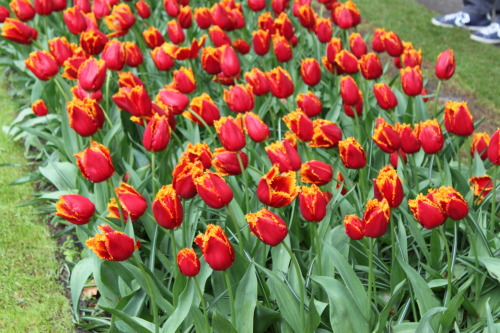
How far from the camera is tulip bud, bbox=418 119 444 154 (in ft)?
7.18

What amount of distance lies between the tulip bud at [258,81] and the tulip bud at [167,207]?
102 cm

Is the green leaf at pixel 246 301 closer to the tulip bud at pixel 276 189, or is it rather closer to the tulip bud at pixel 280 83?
the tulip bud at pixel 276 189

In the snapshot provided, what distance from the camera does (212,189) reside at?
1.89m

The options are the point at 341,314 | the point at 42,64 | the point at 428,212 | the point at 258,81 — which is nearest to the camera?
the point at 428,212

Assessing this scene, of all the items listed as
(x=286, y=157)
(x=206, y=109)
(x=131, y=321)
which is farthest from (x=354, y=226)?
(x=206, y=109)

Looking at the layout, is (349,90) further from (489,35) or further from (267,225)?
(489,35)

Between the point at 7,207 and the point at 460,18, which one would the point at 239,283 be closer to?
the point at 7,207

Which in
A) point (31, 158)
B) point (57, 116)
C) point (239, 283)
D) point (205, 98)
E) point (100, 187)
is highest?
point (205, 98)

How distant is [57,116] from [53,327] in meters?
1.43

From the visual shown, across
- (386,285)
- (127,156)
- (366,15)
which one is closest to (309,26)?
(127,156)

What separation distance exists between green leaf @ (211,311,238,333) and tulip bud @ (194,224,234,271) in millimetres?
184

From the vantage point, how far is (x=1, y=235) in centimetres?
309

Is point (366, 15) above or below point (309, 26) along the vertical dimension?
below

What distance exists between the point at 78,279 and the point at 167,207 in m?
0.76
